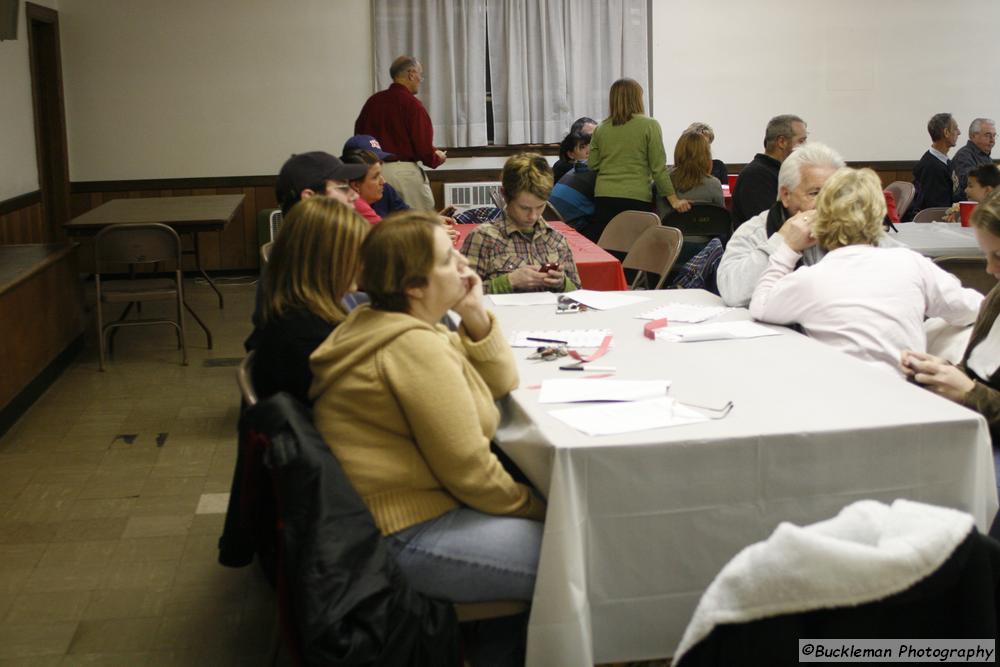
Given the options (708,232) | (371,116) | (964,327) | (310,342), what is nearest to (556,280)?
(964,327)

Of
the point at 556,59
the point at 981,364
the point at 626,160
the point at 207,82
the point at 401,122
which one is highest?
the point at 556,59

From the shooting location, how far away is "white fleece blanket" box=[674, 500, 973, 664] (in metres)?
1.24

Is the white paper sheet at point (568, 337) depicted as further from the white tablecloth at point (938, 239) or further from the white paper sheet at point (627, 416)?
the white tablecloth at point (938, 239)

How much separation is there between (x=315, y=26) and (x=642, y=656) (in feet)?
25.7

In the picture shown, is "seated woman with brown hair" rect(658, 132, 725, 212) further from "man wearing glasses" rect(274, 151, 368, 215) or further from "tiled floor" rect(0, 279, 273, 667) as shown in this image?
"man wearing glasses" rect(274, 151, 368, 215)

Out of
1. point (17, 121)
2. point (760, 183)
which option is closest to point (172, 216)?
point (17, 121)

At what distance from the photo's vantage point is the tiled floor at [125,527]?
9.70ft

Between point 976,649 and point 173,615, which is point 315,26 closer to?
point 173,615

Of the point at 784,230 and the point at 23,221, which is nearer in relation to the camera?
the point at 784,230

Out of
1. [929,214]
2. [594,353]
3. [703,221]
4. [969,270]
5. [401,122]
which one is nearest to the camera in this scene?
[594,353]

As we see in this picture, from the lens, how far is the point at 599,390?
2.53 m

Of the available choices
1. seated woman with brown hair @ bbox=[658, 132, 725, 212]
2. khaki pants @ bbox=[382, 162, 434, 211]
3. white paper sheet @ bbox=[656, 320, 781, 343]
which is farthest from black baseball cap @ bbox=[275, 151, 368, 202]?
khaki pants @ bbox=[382, 162, 434, 211]

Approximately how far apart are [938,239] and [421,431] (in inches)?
154

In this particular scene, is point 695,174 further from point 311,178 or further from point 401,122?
point 311,178
